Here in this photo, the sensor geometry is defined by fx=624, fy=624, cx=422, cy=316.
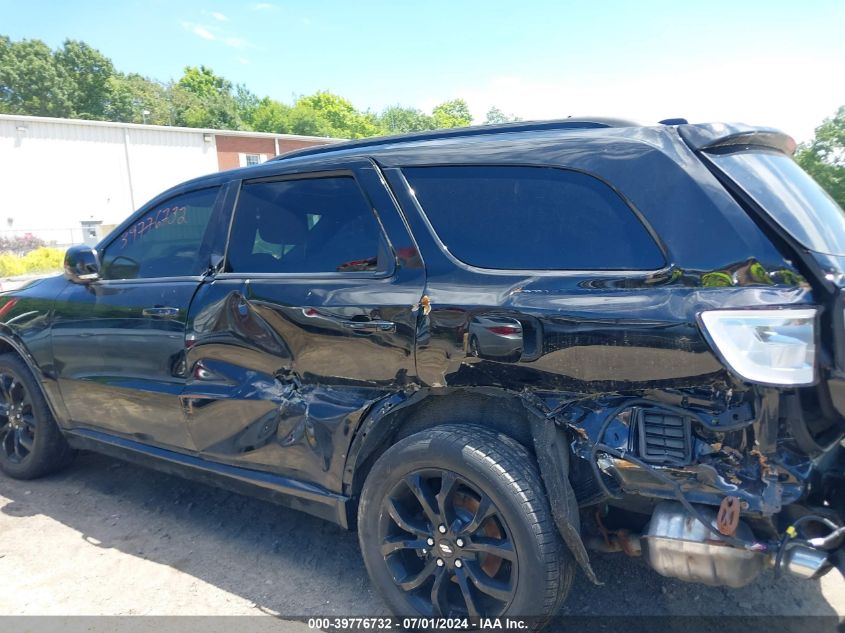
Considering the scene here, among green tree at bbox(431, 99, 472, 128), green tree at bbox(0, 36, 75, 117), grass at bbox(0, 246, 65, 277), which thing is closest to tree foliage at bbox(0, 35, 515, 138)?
green tree at bbox(0, 36, 75, 117)

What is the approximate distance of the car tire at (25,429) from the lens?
13.1 ft

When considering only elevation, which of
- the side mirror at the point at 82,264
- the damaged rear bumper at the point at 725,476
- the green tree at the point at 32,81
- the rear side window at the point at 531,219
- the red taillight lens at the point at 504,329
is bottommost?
the damaged rear bumper at the point at 725,476

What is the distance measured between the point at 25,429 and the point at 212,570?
1.96 meters

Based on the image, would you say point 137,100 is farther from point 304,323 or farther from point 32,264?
point 304,323

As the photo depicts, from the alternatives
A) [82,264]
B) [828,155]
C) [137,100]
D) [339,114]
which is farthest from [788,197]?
[339,114]

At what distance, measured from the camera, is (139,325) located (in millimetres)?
→ 3344

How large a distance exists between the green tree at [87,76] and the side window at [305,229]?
192ft

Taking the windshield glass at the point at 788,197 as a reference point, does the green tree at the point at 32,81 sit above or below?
above

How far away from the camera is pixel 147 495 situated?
3.97 m

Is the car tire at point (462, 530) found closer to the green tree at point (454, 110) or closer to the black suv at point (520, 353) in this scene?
the black suv at point (520, 353)

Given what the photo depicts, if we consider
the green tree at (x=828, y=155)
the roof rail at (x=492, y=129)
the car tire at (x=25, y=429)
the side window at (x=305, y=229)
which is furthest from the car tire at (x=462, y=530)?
the green tree at (x=828, y=155)

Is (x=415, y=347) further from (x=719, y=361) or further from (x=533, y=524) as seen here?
(x=719, y=361)

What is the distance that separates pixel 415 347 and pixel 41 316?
2.74 m

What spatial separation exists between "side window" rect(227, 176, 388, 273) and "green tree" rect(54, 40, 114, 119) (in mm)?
58548
